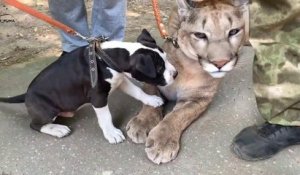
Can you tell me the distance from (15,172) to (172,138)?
2.80ft

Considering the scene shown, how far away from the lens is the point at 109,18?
3.39 m

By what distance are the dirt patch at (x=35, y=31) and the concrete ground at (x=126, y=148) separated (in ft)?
4.25

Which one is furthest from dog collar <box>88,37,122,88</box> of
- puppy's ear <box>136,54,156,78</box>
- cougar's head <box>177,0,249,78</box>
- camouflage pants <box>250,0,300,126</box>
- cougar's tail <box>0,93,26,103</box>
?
Result: camouflage pants <box>250,0,300,126</box>

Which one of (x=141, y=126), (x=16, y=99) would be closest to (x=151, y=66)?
(x=141, y=126)

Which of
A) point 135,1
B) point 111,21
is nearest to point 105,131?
point 111,21

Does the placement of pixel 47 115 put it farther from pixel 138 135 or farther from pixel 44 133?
pixel 138 135

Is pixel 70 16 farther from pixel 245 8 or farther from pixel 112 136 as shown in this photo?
pixel 245 8

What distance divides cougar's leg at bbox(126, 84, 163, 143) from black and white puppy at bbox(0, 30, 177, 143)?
72mm

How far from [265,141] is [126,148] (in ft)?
2.47

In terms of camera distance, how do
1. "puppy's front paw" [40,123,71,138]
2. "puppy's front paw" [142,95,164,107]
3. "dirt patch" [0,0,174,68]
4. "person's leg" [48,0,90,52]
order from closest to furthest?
"puppy's front paw" [40,123,71,138], "puppy's front paw" [142,95,164,107], "person's leg" [48,0,90,52], "dirt patch" [0,0,174,68]

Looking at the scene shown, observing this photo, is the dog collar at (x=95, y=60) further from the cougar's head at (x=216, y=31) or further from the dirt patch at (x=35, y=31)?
the dirt patch at (x=35, y=31)

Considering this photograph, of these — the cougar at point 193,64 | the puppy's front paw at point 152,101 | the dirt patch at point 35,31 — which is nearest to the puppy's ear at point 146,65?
the cougar at point 193,64

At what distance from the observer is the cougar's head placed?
2.63 m

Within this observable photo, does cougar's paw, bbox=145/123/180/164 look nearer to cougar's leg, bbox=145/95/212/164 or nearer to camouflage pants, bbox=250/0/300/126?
cougar's leg, bbox=145/95/212/164
